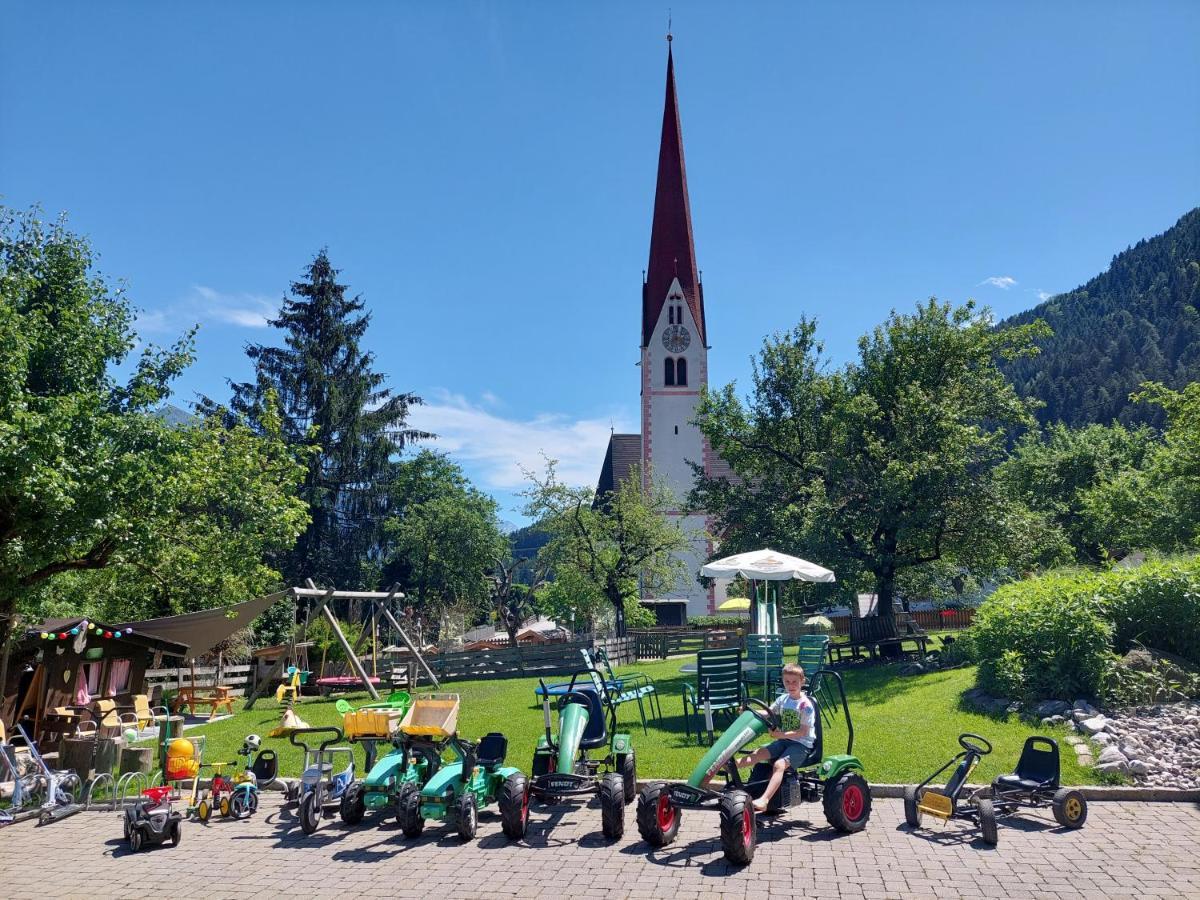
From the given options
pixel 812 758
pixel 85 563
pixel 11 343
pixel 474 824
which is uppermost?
pixel 11 343

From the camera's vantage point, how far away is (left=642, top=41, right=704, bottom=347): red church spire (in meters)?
50.2

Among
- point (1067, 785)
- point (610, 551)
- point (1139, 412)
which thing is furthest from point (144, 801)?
point (1139, 412)

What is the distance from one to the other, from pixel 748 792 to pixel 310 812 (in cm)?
410

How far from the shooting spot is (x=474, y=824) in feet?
24.0

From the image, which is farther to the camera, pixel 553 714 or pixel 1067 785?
pixel 553 714

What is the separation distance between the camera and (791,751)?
7160mm

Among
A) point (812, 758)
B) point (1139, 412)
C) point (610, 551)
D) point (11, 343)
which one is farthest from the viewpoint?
point (1139, 412)

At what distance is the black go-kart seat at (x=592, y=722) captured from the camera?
318 inches

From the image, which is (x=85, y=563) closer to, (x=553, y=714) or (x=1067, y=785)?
(x=553, y=714)

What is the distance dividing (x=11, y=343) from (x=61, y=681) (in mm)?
5415

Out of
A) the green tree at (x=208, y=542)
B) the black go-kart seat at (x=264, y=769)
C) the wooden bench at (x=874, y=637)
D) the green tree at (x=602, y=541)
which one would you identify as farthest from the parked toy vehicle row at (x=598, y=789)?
the green tree at (x=602, y=541)

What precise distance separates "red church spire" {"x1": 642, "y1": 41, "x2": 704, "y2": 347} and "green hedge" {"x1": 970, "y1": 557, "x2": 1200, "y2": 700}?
38.4 meters

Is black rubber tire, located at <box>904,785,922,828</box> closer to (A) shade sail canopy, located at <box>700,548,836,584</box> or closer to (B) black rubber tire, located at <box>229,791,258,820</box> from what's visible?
(A) shade sail canopy, located at <box>700,548,836,584</box>

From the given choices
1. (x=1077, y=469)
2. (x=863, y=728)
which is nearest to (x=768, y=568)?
(x=863, y=728)
